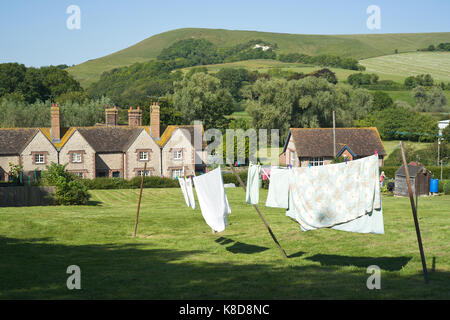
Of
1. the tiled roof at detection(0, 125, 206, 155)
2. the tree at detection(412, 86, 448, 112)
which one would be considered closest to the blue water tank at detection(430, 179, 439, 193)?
the tiled roof at detection(0, 125, 206, 155)

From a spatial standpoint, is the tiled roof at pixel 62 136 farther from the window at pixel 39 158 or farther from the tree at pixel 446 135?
the tree at pixel 446 135

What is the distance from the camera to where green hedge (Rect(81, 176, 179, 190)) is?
5538 centimetres

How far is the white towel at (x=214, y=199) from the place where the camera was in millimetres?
16328

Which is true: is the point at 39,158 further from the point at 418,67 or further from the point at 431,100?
the point at 418,67

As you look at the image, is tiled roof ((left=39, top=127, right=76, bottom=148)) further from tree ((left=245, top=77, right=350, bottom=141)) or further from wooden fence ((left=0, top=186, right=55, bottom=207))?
tree ((left=245, top=77, right=350, bottom=141))

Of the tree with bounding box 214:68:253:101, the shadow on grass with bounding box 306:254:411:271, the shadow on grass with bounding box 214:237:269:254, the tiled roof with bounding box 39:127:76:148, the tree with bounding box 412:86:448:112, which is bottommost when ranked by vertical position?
the shadow on grass with bounding box 214:237:269:254

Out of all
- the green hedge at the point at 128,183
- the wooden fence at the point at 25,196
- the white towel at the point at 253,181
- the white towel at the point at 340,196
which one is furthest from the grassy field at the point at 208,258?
the green hedge at the point at 128,183

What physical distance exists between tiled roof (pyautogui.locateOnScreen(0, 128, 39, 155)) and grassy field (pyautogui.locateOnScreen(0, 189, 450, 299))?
35.0m

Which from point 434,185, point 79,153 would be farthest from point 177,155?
point 434,185

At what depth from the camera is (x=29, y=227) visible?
24.2 m

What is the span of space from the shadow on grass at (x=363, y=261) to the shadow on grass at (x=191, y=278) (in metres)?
0.03

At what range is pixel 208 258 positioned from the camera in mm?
17031
